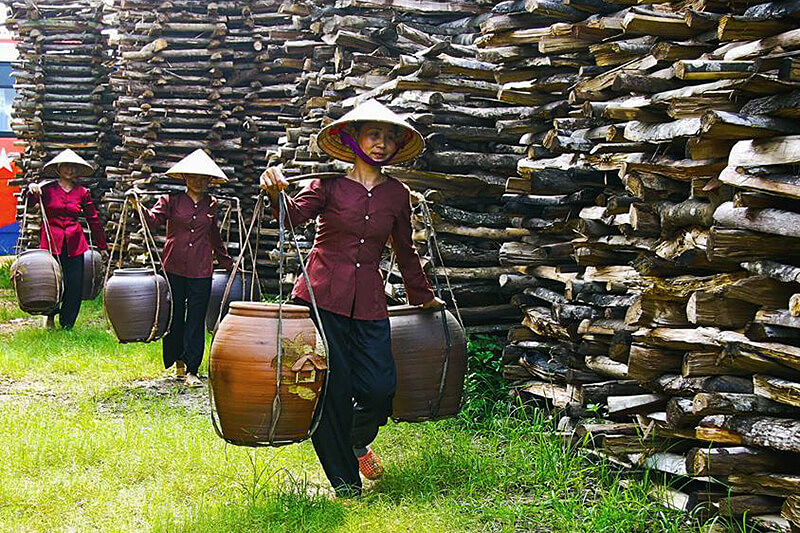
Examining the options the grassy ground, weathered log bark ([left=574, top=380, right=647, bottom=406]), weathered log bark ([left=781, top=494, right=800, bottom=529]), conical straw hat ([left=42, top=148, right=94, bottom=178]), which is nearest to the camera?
weathered log bark ([left=781, top=494, right=800, bottom=529])

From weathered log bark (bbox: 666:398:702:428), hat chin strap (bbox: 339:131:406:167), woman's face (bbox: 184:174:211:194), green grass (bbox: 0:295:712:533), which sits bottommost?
green grass (bbox: 0:295:712:533)


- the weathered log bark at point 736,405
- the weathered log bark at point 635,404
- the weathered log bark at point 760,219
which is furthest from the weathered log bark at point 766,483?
the weathered log bark at point 760,219

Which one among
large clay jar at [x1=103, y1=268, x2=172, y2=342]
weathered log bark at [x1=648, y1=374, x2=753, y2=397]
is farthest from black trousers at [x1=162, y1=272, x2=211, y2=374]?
weathered log bark at [x1=648, y1=374, x2=753, y2=397]

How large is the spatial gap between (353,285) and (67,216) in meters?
7.97

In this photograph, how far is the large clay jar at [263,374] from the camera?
4.83m

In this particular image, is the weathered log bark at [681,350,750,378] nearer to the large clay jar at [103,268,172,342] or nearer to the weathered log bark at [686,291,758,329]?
the weathered log bark at [686,291,758,329]

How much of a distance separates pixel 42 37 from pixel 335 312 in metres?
15.1

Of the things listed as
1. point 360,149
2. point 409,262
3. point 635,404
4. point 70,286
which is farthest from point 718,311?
point 70,286

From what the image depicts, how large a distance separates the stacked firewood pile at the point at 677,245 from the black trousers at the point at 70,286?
733cm

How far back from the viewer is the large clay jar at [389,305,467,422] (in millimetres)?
5867

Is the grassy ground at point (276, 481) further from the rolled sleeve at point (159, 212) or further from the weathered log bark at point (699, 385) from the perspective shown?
the rolled sleeve at point (159, 212)

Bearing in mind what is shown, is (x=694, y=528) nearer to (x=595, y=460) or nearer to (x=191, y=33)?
(x=595, y=460)

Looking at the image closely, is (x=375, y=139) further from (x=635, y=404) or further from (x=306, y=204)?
(x=635, y=404)

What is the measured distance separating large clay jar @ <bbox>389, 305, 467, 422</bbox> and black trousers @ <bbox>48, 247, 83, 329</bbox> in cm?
784
